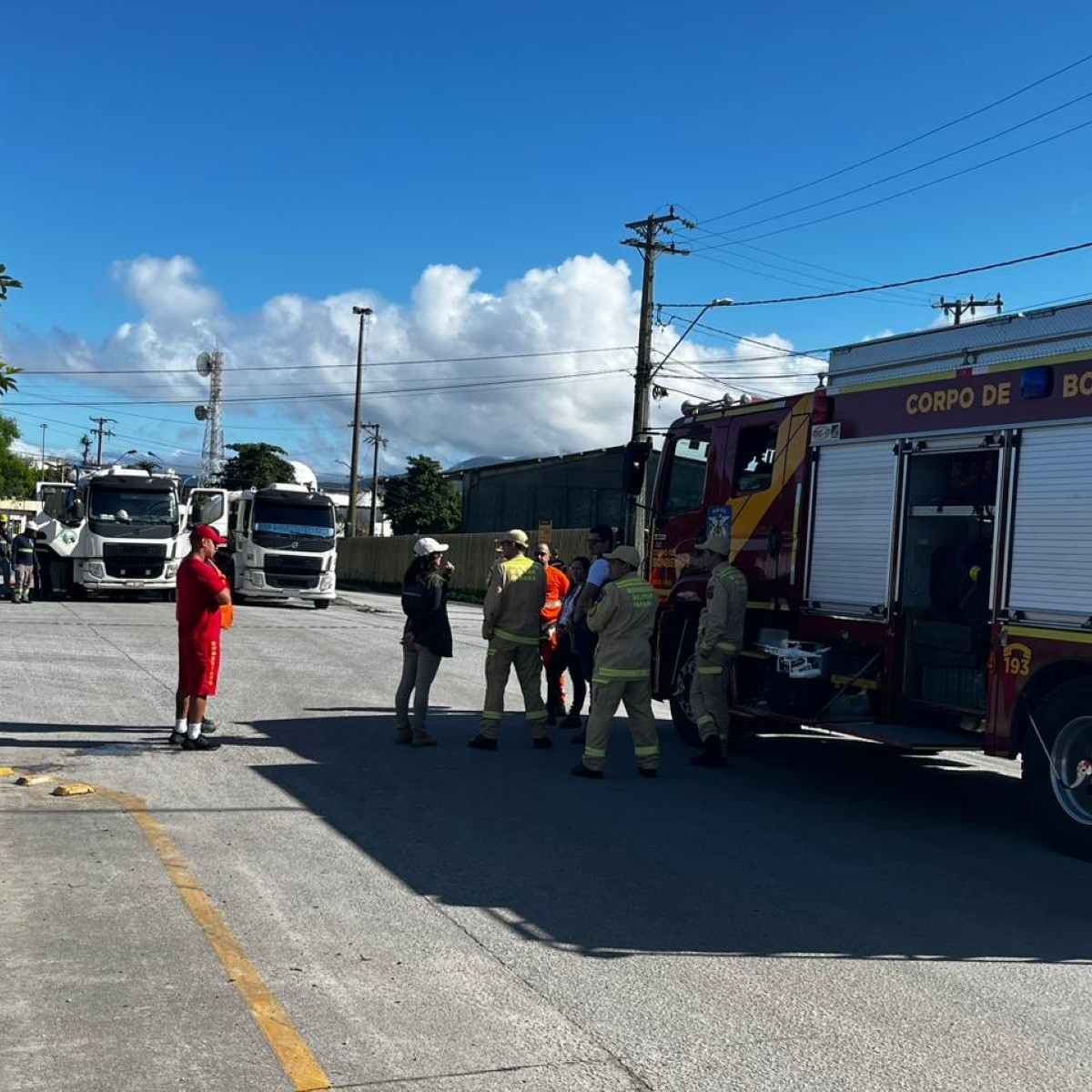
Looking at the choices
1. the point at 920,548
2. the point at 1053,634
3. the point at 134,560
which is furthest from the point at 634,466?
the point at 134,560

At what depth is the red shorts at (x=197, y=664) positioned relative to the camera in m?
9.60

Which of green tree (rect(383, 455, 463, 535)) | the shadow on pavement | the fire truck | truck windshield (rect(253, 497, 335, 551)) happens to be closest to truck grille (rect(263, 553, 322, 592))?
truck windshield (rect(253, 497, 335, 551))

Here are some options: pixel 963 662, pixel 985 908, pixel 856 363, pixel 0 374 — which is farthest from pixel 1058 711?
pixel 0 374

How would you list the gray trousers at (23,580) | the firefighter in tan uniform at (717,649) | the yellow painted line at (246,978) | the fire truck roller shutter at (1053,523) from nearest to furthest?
the yellow painted line at (246,978) < the fire truck roller shutter at (1053,523) < the firefighter in tan uniform at (717,649) < the gray trousers at (23,580)

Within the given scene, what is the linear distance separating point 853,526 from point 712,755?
82.6 inches

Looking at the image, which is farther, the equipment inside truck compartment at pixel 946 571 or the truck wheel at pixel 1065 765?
the equipment inside truck compartment at pixel 946 571

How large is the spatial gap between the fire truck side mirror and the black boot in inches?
96.3

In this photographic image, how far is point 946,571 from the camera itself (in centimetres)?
887

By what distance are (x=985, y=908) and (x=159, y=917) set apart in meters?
3.87

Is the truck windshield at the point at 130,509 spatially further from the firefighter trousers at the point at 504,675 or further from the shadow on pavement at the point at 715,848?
the firefighter trousers at the point at 504,675

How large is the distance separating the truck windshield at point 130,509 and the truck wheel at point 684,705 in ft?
60.2

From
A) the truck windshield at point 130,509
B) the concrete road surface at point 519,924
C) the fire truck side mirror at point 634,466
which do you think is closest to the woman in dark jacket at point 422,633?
the concrete road surface at point 519,924

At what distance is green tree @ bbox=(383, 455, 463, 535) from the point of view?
233ft

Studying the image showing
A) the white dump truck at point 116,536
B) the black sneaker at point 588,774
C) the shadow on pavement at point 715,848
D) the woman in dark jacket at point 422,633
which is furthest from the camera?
the white dump truck at point 116,536
